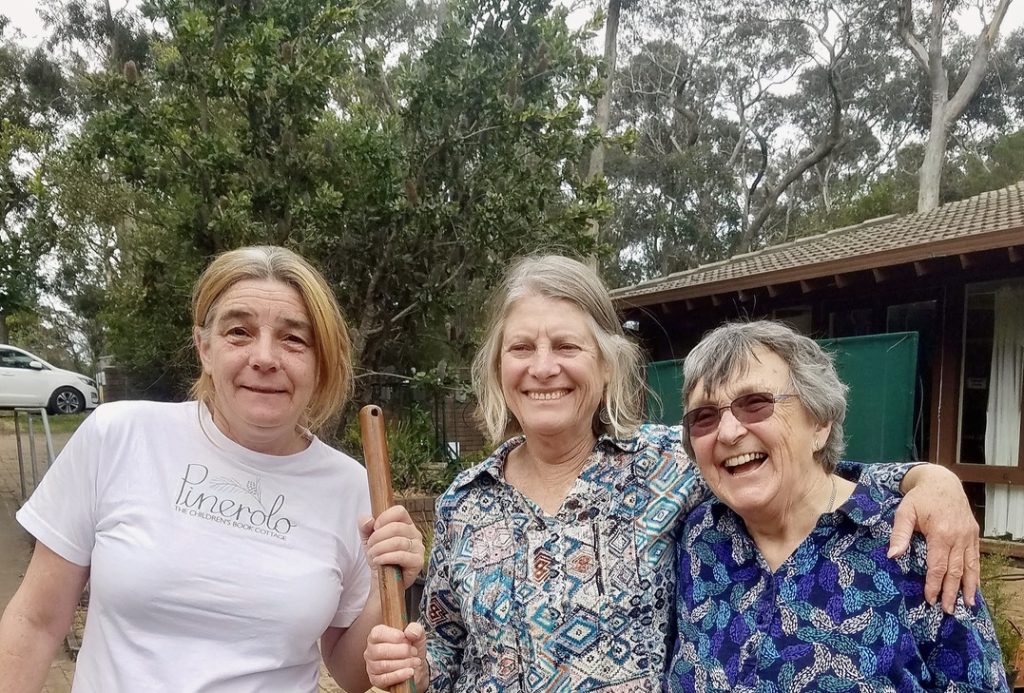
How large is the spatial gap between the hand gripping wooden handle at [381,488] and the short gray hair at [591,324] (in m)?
0.42

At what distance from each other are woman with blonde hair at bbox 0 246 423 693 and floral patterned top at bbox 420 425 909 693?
0.18 meters

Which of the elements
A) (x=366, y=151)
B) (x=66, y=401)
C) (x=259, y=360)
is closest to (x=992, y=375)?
(x=366, y=151)

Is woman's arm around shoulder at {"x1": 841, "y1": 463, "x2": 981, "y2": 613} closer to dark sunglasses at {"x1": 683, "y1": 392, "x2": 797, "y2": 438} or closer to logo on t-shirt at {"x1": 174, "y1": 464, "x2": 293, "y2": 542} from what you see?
dark sunglasses at {"x1": 683, "y1": 392, "x2": 797, "y2": 438}

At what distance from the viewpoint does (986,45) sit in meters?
21.9

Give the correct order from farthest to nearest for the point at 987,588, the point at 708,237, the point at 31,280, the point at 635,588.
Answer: the point at 708,237
the point at 31,280
the point at 987,588
the point at 635,588

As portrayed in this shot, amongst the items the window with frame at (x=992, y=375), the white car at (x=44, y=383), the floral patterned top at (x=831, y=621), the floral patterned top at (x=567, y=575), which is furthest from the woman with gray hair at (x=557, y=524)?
the white car at (x=44, y=383)

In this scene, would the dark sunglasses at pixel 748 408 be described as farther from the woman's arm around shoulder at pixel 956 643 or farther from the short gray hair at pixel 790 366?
the woman's arm around shoulder at pixel 956 643

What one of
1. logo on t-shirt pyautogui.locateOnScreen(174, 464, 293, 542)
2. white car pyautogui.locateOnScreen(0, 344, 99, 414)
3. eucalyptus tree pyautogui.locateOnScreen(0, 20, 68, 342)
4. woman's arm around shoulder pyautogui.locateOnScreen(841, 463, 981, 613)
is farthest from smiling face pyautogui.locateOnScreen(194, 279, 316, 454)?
white car pyautogui.locateOnScreen(0, 344, 99, 414)

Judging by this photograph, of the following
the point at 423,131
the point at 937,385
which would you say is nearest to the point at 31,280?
the point at 423,131

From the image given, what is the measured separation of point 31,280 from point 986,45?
25.2 metres

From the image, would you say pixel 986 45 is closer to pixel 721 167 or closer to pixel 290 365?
pixel 721 167

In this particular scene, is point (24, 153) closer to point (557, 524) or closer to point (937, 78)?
point (557, 524)

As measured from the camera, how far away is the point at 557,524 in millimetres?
1850

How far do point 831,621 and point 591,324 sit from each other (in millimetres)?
830
